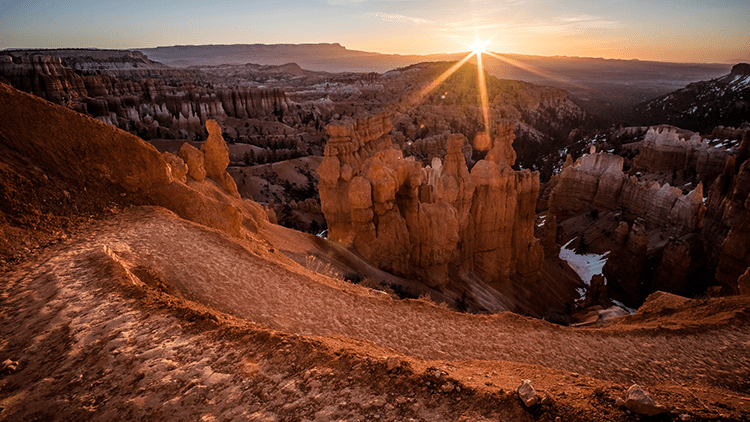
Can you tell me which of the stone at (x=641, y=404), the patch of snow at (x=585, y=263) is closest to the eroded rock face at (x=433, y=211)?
the patch of snow at (x=585, y=263)

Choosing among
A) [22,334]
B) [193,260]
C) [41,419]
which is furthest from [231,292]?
[41,419]

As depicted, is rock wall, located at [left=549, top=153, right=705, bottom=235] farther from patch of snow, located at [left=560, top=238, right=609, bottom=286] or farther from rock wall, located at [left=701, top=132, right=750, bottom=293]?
patch of snow, located at [left=560, top=238, right=609, bottom=286]

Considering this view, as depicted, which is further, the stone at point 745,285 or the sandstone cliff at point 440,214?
the sandstone cliff at point 440,214

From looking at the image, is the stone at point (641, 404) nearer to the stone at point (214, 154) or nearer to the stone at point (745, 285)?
the stone at point (745, 285)

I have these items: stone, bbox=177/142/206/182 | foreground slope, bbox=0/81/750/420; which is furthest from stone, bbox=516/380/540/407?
stone, bbox=177/142/206/182

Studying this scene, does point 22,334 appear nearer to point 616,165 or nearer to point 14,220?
point 14,220

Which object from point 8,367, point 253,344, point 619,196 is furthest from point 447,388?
point 619,196
